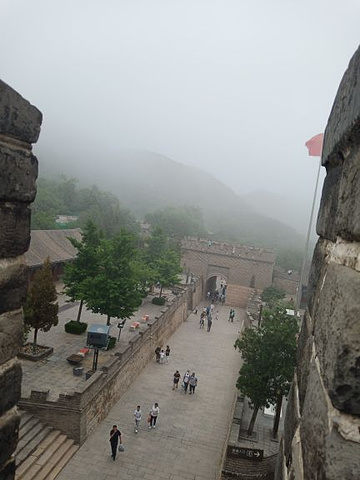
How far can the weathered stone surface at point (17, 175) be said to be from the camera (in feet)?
6.31

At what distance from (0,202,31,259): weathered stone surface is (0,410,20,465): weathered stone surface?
2.71 ft

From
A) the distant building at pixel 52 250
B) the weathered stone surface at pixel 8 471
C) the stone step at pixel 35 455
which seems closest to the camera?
the weathered stone surface at pixel 8 471

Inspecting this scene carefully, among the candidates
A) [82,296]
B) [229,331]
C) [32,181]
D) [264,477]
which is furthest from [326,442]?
[229,331]

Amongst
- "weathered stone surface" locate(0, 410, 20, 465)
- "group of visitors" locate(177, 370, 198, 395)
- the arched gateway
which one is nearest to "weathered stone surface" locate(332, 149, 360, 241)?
"weathered stone surface" locate(0, 410, 20, 465)

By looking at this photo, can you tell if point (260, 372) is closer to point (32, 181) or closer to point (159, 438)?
point (159, 438)

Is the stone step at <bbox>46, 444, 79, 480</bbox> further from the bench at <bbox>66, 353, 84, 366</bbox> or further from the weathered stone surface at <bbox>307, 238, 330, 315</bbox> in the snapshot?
the weathered stone surface at <bbox>307, 238, 330, 315</bbox>

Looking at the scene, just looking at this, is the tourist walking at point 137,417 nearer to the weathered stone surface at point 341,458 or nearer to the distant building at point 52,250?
the distant building at point 52,250

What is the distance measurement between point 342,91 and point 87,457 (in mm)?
13352

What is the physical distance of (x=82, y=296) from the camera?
19172mm

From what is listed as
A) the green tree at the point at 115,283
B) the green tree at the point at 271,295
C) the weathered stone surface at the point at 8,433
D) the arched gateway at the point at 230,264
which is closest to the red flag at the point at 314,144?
the green tree at the point at 115,283

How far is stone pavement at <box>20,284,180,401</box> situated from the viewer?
46.2ft

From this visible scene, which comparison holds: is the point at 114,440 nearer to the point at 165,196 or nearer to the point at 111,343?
the point at 111,343

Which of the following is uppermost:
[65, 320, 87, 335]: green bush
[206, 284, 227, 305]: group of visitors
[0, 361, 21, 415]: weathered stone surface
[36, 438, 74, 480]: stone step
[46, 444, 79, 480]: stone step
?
[0, 361, 21, 415]: weathered stone surface

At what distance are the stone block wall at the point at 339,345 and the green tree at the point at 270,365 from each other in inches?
534
